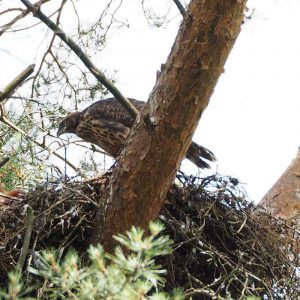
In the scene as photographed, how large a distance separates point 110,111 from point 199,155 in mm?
769

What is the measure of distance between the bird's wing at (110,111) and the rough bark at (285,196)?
1081 mm

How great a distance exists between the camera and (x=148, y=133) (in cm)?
322

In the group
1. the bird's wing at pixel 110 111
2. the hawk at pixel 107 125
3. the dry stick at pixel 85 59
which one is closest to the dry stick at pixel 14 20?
the dry stick at pixel 85 59

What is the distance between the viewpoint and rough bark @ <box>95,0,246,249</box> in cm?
317

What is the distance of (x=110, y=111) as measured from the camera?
5.27m

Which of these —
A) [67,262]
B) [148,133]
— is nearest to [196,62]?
[148,133]

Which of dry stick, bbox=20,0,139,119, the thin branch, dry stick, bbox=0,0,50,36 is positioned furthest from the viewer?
the thin branch

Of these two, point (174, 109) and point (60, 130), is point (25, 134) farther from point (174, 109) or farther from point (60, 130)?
point (60, 130)

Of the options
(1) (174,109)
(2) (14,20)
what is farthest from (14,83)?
(1) (174,109)

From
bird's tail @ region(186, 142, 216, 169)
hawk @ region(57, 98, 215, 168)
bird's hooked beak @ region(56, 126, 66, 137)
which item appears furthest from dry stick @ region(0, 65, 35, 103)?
bird's hooked beak @ region(56, 126, 66, 137)

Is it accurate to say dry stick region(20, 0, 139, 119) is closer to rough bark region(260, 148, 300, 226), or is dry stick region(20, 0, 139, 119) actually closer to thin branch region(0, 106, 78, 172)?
thin branch region(0, 106, 78, 172)

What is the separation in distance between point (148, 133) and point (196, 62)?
0.37m

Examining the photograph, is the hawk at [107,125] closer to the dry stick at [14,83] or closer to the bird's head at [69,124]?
the bird's head at [69,124]

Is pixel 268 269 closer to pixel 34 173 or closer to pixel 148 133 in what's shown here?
pixel 148 133
